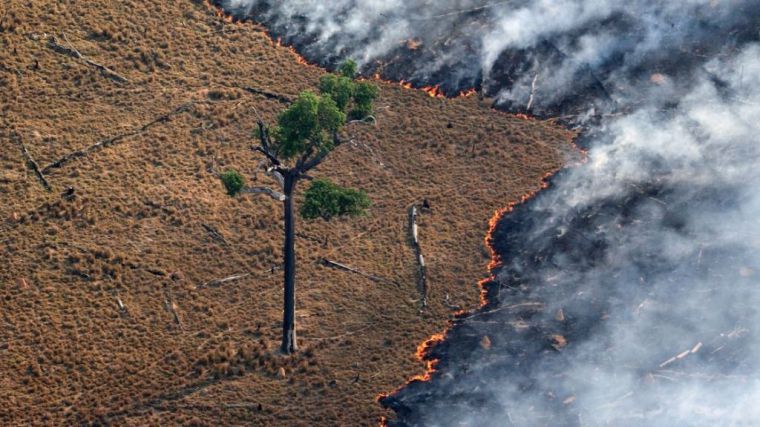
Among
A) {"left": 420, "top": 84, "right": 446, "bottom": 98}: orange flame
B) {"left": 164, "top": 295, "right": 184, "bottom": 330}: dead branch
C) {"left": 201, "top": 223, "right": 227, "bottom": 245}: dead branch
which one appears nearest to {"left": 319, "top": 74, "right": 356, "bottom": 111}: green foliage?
{"left": 201, "top": 223, "right": 227, "bottom": 245}: dead branch

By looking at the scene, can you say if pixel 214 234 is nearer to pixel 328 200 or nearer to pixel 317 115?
pixel 328 200

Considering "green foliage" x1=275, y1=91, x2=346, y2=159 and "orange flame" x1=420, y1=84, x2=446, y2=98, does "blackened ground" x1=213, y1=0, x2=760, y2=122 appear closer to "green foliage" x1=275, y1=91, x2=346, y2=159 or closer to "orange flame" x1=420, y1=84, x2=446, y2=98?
"orange flame" x1=420, y1=84, x2=446, y2=98

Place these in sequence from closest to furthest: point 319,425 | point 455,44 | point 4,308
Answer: point 319,425
point 4,308
point 455,44

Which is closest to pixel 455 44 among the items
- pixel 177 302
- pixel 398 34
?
pixel 398 34

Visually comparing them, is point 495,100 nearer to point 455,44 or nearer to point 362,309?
point 455,44

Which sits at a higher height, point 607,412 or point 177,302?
point 177,302

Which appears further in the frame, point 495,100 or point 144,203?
point 495,100

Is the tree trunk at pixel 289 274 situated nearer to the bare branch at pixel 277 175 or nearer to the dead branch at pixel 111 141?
the bare branch at pixel 277 175
